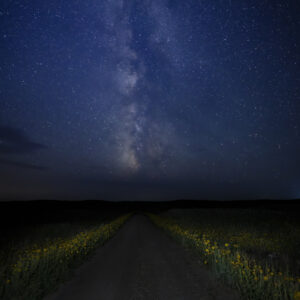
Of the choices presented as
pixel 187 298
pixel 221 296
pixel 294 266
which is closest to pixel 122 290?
pixel 187 298

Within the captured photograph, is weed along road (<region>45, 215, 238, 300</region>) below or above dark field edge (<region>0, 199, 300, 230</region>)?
above

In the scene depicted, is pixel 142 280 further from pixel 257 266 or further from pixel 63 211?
pixel 63 211

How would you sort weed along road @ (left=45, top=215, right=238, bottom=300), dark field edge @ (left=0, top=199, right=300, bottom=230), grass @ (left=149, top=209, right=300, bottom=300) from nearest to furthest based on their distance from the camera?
grass @ (left=149, top=209, right=300, bottom=300), weed along road @ (left=45, top=215, right=238, bottom=300), dark field edge @ (left=0, top=199, right=300, bottom=230)

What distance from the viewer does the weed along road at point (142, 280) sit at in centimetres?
459

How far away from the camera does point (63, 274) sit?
5.71 meters

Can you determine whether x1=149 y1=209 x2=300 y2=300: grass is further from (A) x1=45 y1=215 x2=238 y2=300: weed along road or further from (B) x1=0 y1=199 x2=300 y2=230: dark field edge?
(B) x1=0 y1=199 x2=300 y2=230: dark field edge

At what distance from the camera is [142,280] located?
217 inches

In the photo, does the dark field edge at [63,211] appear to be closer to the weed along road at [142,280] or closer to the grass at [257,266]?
the weed along road at [142,280]

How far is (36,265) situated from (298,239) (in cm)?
1319

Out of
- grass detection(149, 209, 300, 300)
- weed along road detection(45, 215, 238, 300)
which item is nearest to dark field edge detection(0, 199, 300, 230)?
weed along road detection(45, 215, 238, 300)

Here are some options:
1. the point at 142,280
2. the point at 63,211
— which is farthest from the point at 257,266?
the point at 63,211

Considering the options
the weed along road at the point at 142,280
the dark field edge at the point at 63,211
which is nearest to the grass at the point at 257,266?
the weed along road at the point at 142,280

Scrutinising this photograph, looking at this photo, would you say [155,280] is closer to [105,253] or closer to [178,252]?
[178,252]

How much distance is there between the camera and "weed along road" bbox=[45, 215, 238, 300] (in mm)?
4590
